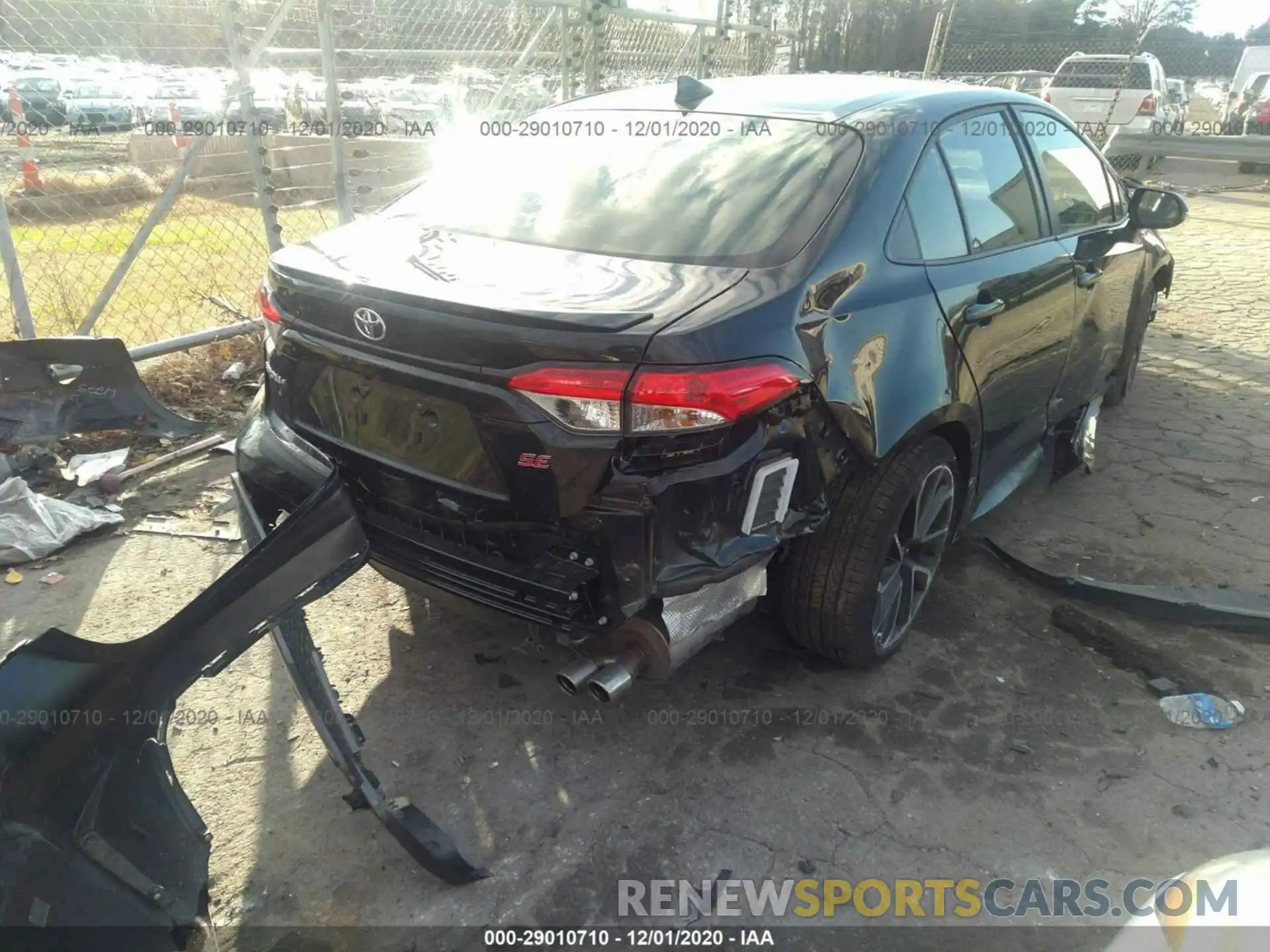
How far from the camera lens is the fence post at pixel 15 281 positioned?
429 centimetres

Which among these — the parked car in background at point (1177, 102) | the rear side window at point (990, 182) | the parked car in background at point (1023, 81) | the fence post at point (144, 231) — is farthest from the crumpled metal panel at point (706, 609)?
the parked car in background at point (1177, 102)

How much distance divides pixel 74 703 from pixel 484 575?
91cm

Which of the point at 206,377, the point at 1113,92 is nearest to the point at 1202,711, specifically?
the point at 206,377

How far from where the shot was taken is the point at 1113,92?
14758 millimetres

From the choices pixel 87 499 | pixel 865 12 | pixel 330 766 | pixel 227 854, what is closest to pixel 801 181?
pixel 330 766

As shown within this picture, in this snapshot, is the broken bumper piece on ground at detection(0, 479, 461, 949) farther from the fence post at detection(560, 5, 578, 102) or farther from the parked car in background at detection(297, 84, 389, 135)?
the fence post at detection(560, 5, 578, 102)

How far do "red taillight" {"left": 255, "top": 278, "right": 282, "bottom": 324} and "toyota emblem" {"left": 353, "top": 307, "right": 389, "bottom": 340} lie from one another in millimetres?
415

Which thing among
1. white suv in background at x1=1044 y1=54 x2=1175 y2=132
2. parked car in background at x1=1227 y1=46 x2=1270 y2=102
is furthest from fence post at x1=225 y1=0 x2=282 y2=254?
parked car in background at x1=1227 y1=46 x2=1270 y2=102

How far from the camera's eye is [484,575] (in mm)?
2275

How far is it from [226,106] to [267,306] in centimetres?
328

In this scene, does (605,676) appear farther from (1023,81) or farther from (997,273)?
(1023,81)

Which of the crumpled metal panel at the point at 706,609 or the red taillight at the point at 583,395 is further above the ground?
the red taillight at the point at 583,395

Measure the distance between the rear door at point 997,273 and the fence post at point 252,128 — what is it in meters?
4.09

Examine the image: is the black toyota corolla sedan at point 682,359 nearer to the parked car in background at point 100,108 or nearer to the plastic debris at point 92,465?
the plastic debris at point 92,465
